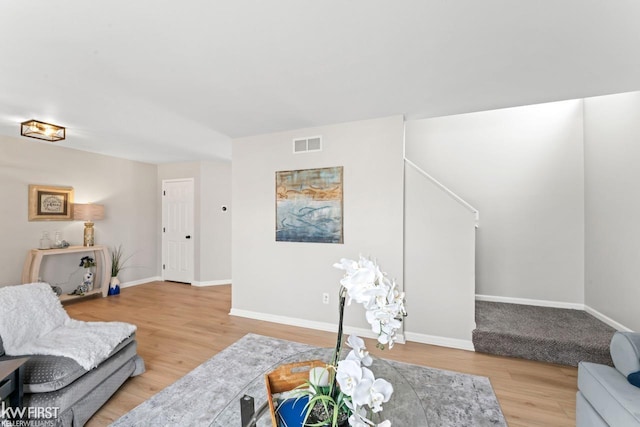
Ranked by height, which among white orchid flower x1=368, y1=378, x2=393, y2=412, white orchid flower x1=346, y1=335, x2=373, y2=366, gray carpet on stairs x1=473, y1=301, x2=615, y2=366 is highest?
white orchid flower x1=346, y1=335, x2=373, y2=366

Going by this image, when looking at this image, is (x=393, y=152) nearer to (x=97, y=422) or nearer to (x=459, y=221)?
(x=459, y=221)

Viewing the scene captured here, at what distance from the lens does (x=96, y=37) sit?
1590 millimetres

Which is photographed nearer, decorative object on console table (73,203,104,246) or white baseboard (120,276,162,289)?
decorative object on console table (73,203,104,246)

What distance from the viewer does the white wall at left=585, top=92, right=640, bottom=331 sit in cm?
250

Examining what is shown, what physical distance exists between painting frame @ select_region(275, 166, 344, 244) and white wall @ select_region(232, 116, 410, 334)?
0.26ft

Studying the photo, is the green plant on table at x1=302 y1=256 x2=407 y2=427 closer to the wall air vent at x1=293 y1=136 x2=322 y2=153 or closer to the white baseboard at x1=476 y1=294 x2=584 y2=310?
the wall air vent at x1=293 y1=136 x2=322 y2=153

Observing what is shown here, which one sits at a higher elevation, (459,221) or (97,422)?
(459,221)

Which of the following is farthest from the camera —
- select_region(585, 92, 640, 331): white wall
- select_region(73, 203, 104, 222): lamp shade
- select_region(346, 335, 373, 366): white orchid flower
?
select_region(73, 203, 104, 222): lamp shade

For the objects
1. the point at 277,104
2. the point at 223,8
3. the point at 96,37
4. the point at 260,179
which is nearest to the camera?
the point at 223,8

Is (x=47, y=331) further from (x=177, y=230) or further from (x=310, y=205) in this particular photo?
(x=177, y=230)

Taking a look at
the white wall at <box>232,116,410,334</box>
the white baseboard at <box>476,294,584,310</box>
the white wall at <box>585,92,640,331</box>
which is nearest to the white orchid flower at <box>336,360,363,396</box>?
the white wall at <box>232,116,410,334</box>

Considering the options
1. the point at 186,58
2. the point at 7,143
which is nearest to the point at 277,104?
the point at 186,58

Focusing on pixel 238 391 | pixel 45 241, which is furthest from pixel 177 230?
pixel 238 391

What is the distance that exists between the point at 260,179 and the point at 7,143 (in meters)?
3.60
